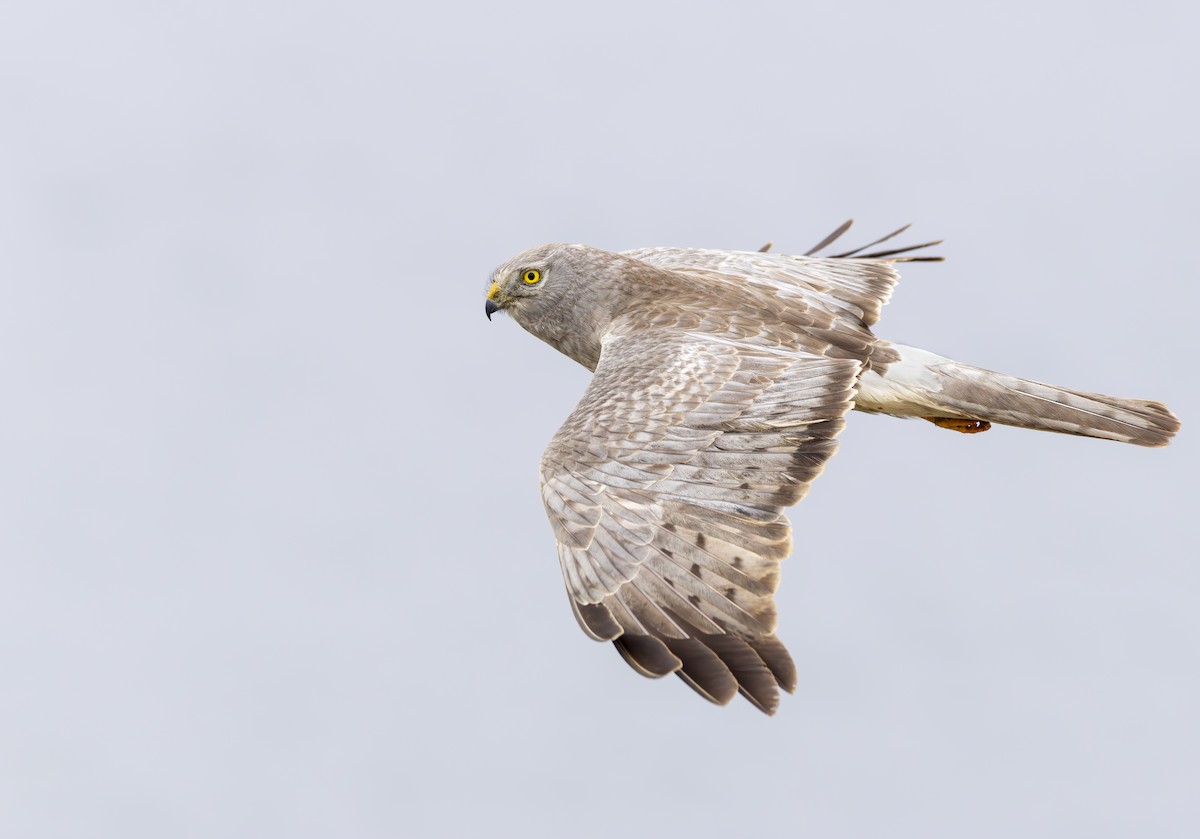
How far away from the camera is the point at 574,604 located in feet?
28.7

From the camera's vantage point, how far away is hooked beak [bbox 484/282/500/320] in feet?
39.2

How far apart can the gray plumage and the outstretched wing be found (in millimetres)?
11

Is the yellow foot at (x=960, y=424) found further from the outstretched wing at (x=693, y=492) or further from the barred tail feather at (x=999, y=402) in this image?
the outstretched wing at (x=693, y=492)

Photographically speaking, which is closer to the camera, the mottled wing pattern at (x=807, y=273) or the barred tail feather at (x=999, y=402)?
the barred tail feather at (x=999, y=402)

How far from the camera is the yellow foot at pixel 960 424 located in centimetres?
1131

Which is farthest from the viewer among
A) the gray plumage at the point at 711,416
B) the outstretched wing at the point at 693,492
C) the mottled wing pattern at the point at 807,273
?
the mottled wing pattern at the point at 807,273

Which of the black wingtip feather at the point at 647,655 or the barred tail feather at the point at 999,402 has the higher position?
the barred tail feather at the point at 999,402

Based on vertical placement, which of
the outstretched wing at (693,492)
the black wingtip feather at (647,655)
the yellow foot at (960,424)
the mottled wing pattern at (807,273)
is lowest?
the black wingtip feather at (647,655)

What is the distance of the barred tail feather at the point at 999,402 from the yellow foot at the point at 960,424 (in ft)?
0.20

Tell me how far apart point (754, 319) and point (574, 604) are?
2.96 m

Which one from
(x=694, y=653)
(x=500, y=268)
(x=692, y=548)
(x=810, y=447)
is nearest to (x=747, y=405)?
(x=810, y=447)

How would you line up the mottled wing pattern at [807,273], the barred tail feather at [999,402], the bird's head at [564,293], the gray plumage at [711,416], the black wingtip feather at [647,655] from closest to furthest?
the black wingtip feather at [647,655] → the gray plumage at [711,416] → the barred tail feather at [999,402] → the bird's head at [564,293] → the mottled wing pattern at [807,273]

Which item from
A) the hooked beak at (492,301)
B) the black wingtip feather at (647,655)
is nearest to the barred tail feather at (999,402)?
the hooked beak at (492,301)

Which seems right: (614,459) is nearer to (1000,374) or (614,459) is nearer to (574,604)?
(574,604)
